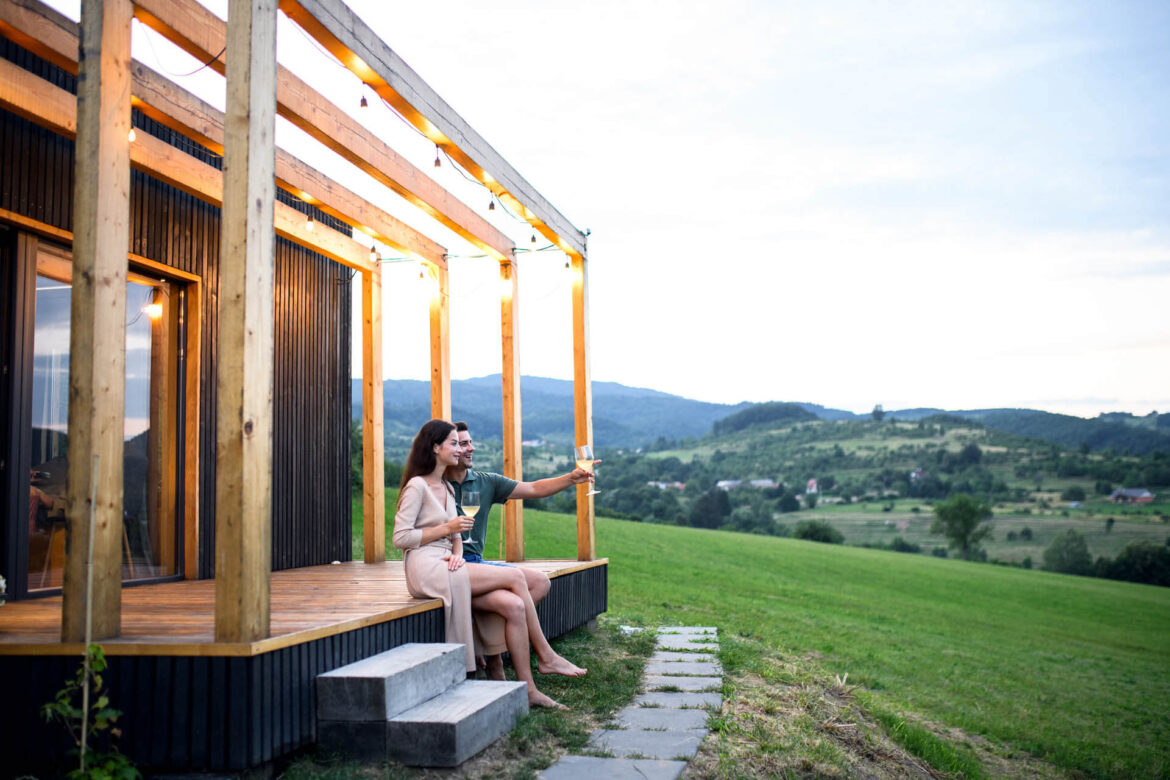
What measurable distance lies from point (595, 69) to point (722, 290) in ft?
65.6

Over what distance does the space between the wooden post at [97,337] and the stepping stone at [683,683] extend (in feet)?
9.93

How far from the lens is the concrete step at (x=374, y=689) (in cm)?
331

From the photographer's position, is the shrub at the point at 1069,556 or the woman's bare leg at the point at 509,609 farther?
the shrub at the point at 1069,556

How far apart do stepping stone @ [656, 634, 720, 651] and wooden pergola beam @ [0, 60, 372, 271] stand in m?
4.05

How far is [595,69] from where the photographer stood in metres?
18.2

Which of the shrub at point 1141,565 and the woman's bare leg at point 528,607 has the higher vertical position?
the woman's bare leg at point 528,607

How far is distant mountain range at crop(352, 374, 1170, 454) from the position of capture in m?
37.7

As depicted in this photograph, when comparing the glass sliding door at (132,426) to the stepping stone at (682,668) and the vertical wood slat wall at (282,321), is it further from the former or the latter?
the stepping stone at (682,668)

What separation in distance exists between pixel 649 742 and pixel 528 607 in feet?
3.39

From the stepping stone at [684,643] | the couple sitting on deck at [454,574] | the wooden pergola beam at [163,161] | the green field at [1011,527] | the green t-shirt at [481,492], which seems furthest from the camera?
the green field at [1011,527]

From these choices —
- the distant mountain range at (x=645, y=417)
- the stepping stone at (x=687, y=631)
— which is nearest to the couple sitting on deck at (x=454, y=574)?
the stepping stone at (x=687, y=631)

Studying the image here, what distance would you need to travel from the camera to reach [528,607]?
4.70 meters

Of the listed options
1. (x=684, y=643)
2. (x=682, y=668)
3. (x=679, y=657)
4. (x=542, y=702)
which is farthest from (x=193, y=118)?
(x=684, y=643)

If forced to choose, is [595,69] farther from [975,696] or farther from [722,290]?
[722,290]
